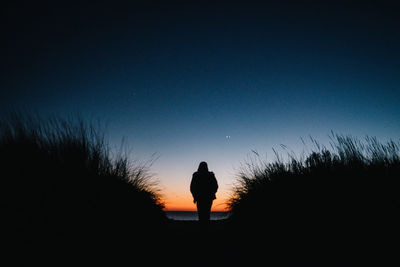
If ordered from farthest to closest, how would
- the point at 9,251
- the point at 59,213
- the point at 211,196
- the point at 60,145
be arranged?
1. the point at 211,196
2. the point at 60,145
3. the point at 59,213
4. the point at 9,251

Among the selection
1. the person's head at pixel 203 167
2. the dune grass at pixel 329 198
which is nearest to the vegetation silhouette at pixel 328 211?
the dune grass at pixel 329 198

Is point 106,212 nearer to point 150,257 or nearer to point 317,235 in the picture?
point 150,257

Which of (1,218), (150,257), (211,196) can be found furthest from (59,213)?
(211,196)

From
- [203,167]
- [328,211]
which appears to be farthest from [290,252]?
[203,167]

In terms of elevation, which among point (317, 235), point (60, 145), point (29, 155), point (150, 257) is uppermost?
point (60, 145)

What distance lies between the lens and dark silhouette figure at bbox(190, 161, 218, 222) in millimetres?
4652

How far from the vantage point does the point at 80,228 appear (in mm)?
1831

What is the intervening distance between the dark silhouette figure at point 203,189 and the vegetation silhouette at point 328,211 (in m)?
0.68

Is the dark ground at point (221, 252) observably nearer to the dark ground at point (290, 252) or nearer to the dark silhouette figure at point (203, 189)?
the dark ground at point (290, 252)

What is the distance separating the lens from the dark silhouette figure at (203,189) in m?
4.65

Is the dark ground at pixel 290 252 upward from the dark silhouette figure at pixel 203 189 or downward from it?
downward

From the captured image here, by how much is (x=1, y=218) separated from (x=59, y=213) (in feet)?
1.15

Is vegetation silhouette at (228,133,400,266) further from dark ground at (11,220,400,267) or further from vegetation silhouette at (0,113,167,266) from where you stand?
vegetation silhouette at (0,113,167,266)

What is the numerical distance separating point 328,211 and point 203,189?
2.65 meters
